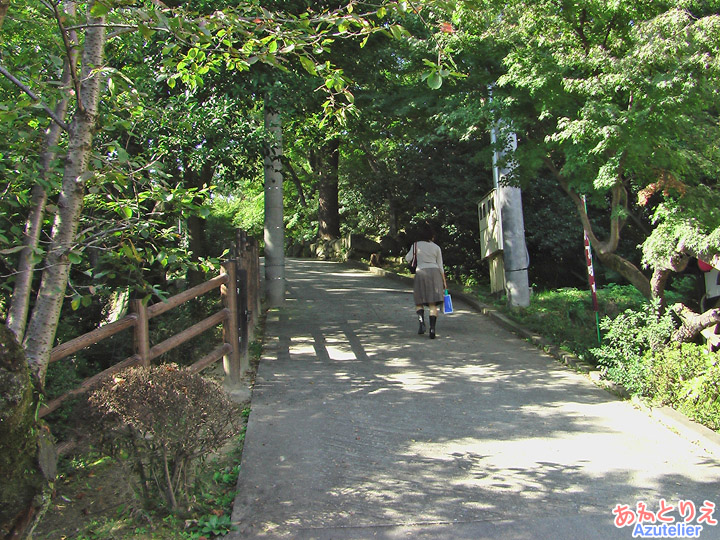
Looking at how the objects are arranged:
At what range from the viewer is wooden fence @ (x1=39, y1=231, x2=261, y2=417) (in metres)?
5.42

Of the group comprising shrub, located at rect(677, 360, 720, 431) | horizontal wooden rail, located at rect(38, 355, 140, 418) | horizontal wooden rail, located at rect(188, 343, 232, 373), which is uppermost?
horizontal wooden rail, located at rect(38, 355, 140, 418)

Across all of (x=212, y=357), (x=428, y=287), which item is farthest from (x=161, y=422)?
(x=428, y=287)

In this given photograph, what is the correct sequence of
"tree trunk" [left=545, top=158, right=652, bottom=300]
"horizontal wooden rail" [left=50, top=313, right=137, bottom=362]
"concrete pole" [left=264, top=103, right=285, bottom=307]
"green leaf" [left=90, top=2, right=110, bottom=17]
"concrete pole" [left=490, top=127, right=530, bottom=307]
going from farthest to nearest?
"concrete pole" [left=264, top=103, right=285, bottom=307] < "concrete pole" [left=490, top=127, right=530, bottom=307] < "tree trunk" [left=545, top=158, right=652, bottom=300] < "horizontal wooden rail" [left=50, top=313, right=137, bottom=362] < "green leaf" [left=90, top=2, right=110, bottom=17]

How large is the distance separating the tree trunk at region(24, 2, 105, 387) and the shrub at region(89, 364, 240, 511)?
0.49 metres

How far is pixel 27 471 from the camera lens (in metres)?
3.66

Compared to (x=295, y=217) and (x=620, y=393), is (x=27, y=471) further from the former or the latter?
(x=295, y=217)

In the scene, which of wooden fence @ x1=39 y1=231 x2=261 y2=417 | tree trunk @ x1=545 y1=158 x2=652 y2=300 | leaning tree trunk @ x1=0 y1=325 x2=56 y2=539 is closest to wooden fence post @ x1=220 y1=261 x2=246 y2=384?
wooden fence @ x1=39 y1=231 x2=261 y2=417

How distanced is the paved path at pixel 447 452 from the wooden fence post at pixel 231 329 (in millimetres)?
347

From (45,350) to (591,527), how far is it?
147 inches

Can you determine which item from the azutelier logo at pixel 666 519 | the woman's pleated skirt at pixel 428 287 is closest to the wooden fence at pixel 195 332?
the woman's pleated skirt at pixel 428 287

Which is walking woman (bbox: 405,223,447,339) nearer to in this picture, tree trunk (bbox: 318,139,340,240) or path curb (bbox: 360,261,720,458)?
path curb (bbox: 360,261,720,458)

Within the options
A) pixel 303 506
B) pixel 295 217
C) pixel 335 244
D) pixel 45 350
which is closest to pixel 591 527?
pixel 303 506

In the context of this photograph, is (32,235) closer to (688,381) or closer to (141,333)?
(141,333)

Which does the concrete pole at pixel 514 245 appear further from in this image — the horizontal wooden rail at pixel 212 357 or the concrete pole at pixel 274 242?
the horizontal wooden rail at pixel 212 357
